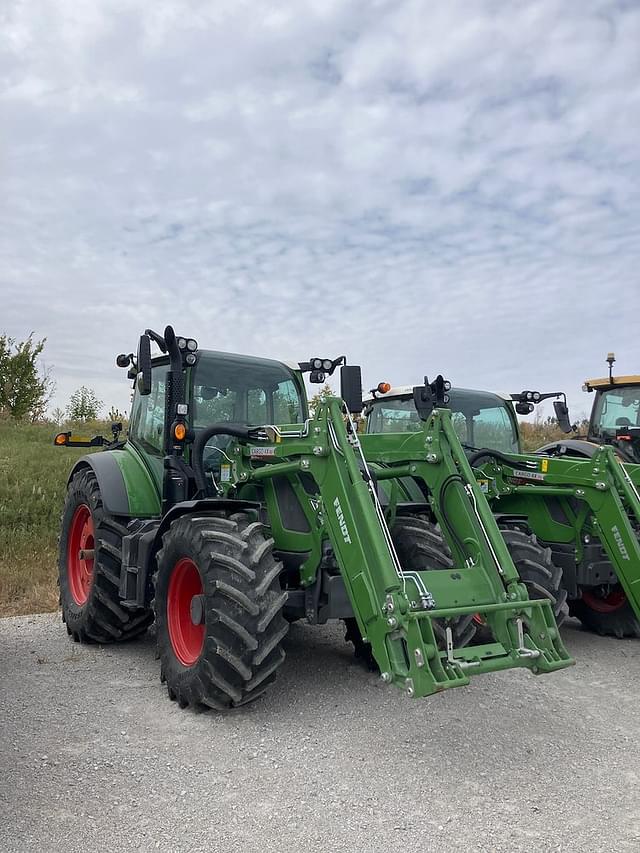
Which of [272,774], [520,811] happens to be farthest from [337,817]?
[520,811]

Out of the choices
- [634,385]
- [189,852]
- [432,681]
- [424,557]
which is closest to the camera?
[189,852]

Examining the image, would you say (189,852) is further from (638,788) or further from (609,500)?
(609,500)

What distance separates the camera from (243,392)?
20.6 feet

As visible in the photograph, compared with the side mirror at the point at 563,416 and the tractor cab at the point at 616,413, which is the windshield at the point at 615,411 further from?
the side mirror at the point at 563,416

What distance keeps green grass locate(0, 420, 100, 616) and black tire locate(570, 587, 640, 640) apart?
5.48m

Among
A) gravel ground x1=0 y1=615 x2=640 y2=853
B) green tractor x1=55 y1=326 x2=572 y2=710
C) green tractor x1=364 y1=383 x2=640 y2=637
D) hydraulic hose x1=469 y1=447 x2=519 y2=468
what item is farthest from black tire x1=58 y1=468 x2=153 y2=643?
hydraulic hose x1=469 y1=447 x2=519 y2=468

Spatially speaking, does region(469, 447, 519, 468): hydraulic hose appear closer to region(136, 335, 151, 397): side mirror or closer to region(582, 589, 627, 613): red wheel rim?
region(582, 589, 627, 613): red wheel rim

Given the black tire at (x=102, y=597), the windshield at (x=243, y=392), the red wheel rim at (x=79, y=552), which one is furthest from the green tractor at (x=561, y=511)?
the red wheel rim at (x=79, y=552)

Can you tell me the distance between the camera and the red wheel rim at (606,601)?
23.2 feet

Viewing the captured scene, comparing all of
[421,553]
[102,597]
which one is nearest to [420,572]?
[421,553]

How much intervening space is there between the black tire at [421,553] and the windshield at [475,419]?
2499 millimetres

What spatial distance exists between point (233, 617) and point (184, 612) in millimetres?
902

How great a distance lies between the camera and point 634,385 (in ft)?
28.3

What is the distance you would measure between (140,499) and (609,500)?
12.4ft
